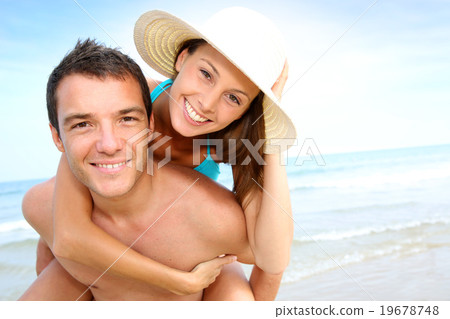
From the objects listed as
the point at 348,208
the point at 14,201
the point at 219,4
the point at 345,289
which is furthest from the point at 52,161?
the point at 345,289

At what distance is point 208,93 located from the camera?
2.48m

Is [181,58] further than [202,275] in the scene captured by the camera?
Yes

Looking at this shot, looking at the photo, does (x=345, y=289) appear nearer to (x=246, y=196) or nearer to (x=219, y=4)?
(x=246, y=196)

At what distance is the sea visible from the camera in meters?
6.18

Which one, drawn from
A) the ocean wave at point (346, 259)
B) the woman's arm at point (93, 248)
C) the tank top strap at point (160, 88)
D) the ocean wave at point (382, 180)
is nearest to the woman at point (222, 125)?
the woman's arm at point (93, 248)

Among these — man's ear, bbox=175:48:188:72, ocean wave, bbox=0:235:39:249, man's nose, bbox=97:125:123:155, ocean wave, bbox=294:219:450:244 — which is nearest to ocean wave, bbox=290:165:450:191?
ocean wave, bbox=294:219:450:244

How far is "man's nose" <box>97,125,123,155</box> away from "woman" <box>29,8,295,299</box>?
0.44 meters

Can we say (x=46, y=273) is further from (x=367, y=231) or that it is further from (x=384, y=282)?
(x=367, y=231)

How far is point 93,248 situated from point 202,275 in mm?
618

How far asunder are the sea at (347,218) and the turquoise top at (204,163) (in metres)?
0.40

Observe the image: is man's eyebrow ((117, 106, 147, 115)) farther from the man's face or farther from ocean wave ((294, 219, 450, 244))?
ocean wave ((294, 219, 450, 244))

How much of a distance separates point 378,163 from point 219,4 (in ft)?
37.3

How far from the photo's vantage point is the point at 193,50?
2.69 m

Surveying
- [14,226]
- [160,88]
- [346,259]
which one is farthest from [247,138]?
[14,226]
